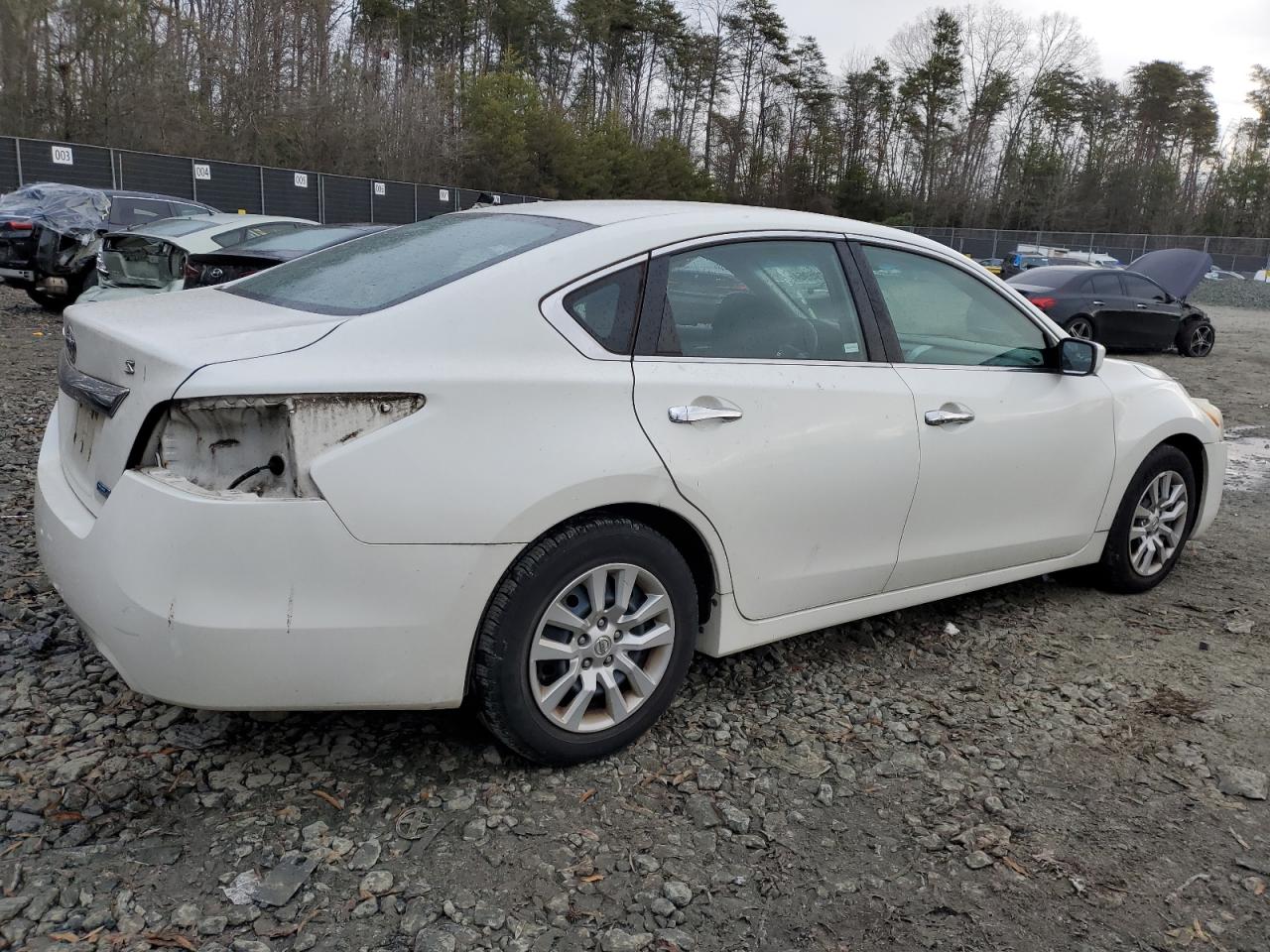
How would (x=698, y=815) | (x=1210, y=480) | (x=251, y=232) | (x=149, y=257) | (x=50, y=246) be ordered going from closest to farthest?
(x=698, y=815) → (x=1210, y=480) → (x=149, y=257) → (x=251, y=232) → (x=50, y=246)

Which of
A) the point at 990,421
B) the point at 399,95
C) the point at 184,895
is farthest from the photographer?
the point at 399,95

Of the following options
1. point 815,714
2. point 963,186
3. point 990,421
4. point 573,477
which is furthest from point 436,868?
point 963,186

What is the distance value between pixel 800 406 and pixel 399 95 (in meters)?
44.8

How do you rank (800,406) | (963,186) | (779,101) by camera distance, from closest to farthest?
(800,406) → (963,186) → (779,101)

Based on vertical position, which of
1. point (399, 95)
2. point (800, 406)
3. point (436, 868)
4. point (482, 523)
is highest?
point (399, 95)

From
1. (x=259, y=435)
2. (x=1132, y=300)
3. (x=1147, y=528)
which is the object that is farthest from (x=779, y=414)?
(x=1132, y=300)

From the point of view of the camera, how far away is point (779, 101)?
74.5 metres

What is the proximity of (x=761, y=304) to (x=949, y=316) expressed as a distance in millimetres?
987

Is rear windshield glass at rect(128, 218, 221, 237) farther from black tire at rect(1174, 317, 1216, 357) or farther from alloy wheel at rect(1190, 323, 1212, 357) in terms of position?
alloy wheel at rect(1190, 323, 1212, 357)

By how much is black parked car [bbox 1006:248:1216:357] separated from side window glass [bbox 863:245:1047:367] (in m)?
11.6

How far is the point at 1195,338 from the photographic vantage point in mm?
16422

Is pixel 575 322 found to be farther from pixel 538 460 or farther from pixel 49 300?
pixel 49 300

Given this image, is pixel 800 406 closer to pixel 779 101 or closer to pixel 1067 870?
pixel 1067 870

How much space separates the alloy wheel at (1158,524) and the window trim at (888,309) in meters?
0.97
